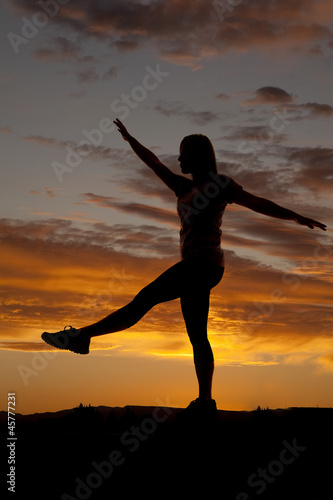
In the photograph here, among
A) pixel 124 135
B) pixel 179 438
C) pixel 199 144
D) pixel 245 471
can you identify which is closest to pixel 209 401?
pixel 179 438

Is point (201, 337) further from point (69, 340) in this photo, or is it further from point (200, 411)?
point (69, 340)

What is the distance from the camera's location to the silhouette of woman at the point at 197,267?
5.65 m

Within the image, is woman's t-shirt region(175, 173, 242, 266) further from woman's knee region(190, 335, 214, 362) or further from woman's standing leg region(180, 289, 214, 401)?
woman's knee region(190, 335, 214, 362)

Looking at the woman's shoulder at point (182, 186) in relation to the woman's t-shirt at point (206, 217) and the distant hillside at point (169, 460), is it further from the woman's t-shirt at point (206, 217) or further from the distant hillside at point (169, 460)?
the distant hillside at point (169, 460)

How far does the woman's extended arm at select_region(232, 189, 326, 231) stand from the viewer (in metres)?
5.63

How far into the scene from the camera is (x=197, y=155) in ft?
19.2

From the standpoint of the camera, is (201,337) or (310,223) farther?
(201,337)

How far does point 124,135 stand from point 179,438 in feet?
11.1

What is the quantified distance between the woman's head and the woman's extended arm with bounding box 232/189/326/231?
0.47 m

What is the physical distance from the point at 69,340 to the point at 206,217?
5.85ft

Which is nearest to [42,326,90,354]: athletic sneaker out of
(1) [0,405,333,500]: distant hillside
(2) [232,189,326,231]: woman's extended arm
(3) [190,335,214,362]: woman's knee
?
(1) [0,405,333,500]: distant hillside

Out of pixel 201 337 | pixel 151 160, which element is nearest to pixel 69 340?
pixel 201 337

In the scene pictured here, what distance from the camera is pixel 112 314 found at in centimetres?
582

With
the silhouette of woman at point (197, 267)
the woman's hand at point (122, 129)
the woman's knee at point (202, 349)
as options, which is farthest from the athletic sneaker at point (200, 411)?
the woman's hand at point (122, 129)
